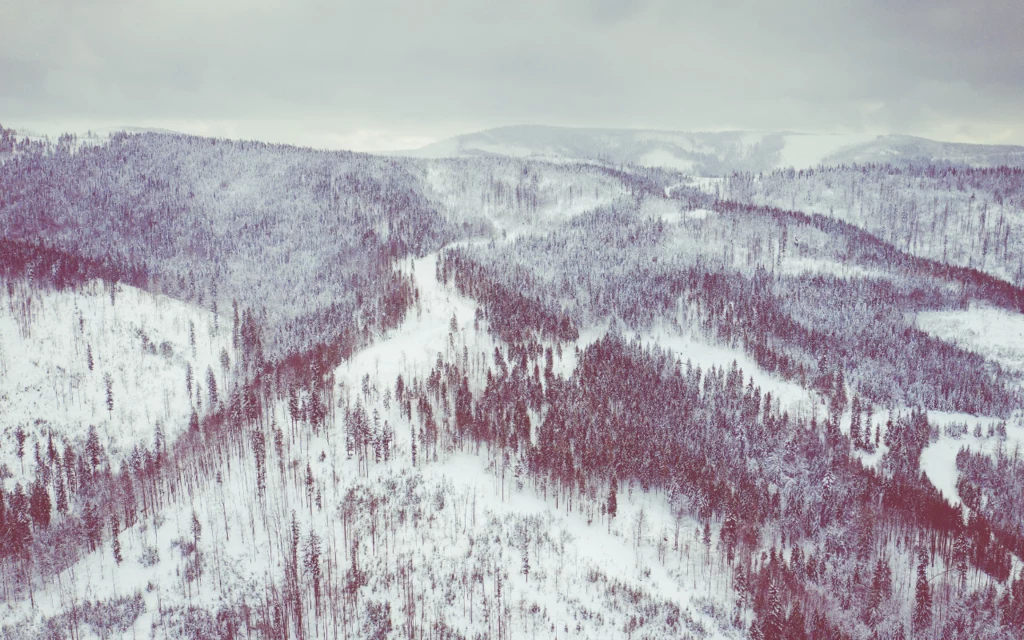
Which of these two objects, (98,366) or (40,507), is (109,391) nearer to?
(98,366)

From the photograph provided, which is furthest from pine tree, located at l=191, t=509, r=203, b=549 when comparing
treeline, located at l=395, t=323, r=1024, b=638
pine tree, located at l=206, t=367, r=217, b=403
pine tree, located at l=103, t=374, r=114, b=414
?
pine tree, located at l=103, t=374, r=114, b=414

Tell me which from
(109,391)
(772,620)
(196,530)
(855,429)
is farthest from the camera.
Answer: (109,391)

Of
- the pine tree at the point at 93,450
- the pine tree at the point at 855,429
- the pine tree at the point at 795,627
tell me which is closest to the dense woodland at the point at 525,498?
the pine tree at the point at 855,429

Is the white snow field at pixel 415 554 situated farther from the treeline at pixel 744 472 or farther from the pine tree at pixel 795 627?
the pine tree at pixel 795 627

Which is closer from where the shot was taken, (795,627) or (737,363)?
(795,627)

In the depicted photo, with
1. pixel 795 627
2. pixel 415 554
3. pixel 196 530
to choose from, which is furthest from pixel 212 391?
pixel 795 627

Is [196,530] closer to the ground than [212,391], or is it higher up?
closer to the ground

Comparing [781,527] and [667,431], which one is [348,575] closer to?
[667,431]

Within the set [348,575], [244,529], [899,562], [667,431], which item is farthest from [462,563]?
[899,562]
